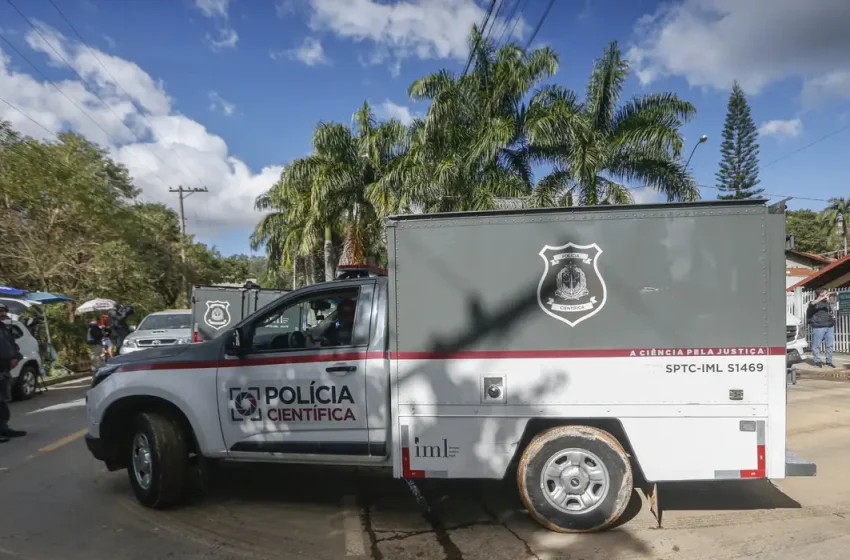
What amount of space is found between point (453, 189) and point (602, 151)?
390 centimetres

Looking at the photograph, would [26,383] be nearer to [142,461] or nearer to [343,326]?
[142,461]

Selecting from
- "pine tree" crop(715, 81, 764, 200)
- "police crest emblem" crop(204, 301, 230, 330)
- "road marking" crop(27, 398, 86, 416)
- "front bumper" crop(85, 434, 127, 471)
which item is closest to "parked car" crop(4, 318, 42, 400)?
"road marking" crop(27, 398, 86, 416)

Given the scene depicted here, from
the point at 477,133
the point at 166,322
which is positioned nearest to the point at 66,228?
the point at 166,322

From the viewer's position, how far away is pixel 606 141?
15.7 m

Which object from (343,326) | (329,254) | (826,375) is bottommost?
(826,375)

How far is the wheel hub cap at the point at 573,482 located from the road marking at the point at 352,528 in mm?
1448

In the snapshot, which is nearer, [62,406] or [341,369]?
[341,369]

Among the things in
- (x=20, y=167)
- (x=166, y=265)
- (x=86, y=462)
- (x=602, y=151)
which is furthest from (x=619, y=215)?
(x=166, y=265)

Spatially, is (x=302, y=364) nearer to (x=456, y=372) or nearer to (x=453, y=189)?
(x=456, y=372)

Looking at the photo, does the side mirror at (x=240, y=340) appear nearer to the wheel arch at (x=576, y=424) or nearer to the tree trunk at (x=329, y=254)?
the wheel arch at (x=576, y=424)

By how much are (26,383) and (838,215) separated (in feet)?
237

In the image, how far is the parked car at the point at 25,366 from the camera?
11.8m

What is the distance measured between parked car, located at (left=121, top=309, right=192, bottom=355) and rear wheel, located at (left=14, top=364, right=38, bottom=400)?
1761 mm

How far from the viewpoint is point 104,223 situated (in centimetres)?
2188
